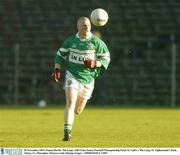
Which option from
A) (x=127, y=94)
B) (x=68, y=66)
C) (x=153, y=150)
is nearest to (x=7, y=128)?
(x=68, y=66)

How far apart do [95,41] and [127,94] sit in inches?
704

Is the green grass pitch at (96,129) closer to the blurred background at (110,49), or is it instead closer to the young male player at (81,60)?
the young male player at (81,60)

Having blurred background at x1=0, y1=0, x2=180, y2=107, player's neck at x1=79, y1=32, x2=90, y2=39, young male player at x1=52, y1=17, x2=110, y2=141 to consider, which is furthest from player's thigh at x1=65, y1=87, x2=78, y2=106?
blurred background at x1=0, y1=0, x2=180, y2=107

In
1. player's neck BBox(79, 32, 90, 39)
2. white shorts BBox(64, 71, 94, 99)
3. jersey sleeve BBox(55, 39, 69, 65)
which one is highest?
player's neck BBox(79, 32, 90, 39)

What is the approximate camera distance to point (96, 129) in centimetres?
1978

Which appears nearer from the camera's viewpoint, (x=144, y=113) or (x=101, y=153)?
(x=101, y=153)

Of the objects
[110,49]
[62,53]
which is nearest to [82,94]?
[62,53]

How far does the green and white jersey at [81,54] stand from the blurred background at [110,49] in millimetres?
16510

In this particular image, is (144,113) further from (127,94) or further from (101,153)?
(101,153)

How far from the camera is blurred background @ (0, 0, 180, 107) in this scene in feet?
112

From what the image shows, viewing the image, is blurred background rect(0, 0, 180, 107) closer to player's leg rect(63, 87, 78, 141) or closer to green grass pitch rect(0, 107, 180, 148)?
green grass pitch rect(0, 107, 180, 148)

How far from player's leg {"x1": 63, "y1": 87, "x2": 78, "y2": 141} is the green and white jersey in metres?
0.35

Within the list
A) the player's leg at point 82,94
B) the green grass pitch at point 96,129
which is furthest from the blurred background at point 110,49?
the player's leg at point 82,94

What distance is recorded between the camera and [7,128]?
19.9m
